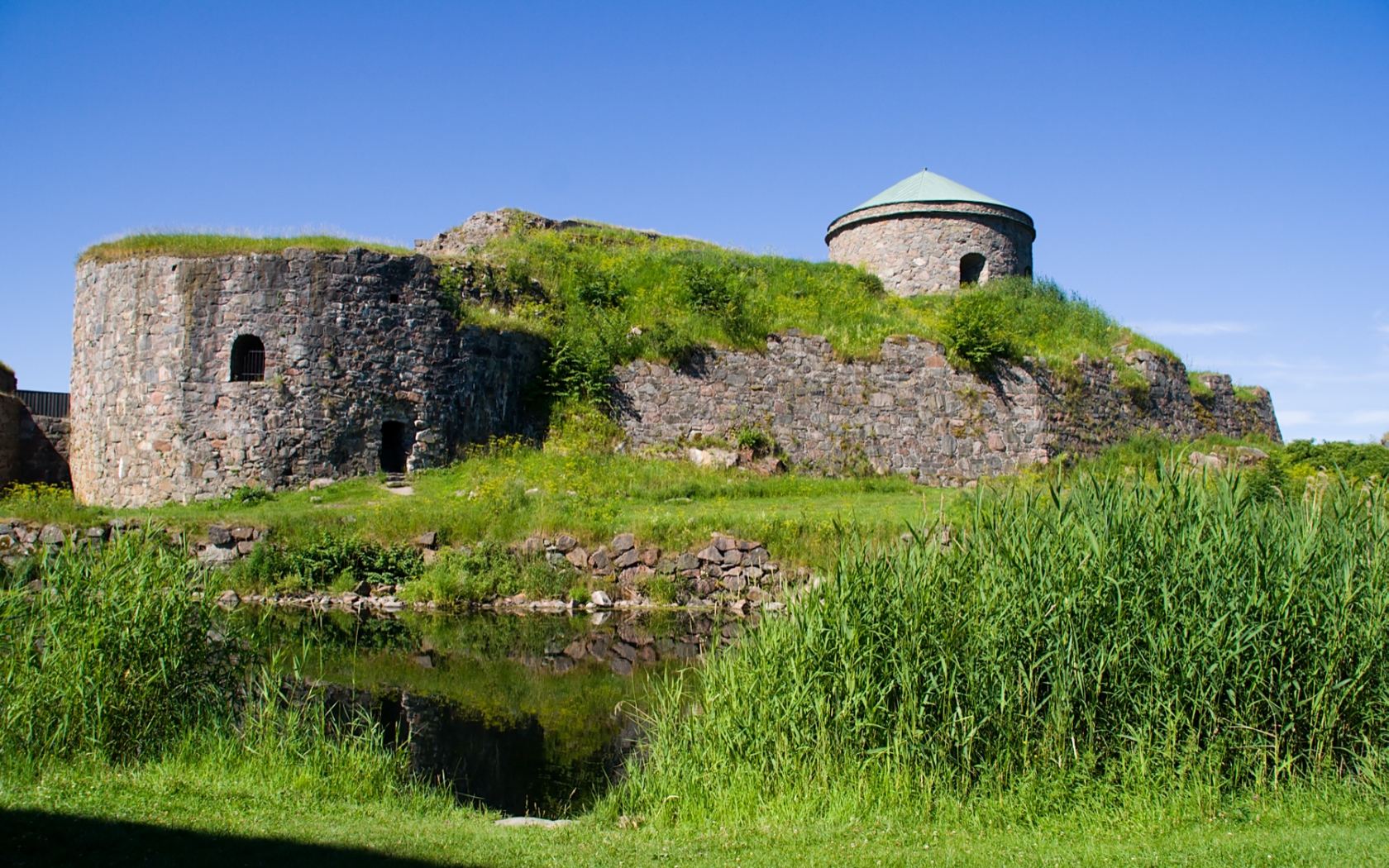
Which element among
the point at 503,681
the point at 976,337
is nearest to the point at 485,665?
the point at 503,681

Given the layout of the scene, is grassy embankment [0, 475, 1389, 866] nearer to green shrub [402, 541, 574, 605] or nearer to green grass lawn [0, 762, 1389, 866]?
green grass lawn [0, 762, 1389, 866]

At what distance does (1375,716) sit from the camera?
7.00 metres

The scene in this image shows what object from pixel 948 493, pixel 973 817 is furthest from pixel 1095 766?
pixel 948 493

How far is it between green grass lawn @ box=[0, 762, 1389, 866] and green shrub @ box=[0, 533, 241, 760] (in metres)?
0.54

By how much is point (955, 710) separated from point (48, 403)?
2433 cm

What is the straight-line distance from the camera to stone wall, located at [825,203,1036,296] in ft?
85.7

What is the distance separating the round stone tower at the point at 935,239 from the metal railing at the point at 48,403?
20064 mm

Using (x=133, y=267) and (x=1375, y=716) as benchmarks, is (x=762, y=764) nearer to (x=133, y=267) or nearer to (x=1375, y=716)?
(x=1375, y=716)

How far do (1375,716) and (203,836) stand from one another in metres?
7.63

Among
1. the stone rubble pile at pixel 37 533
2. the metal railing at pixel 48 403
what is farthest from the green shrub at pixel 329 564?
the metal railing at pixel 48 403

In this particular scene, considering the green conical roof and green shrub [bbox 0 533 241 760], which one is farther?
the green conical roof

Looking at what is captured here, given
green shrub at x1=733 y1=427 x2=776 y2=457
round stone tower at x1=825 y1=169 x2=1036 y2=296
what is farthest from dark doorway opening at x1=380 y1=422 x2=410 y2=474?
round stone tower at x1=825 y1=169 x2=1036 y2=296

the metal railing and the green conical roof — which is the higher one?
the green conical roof

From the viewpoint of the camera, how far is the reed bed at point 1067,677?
681cm
